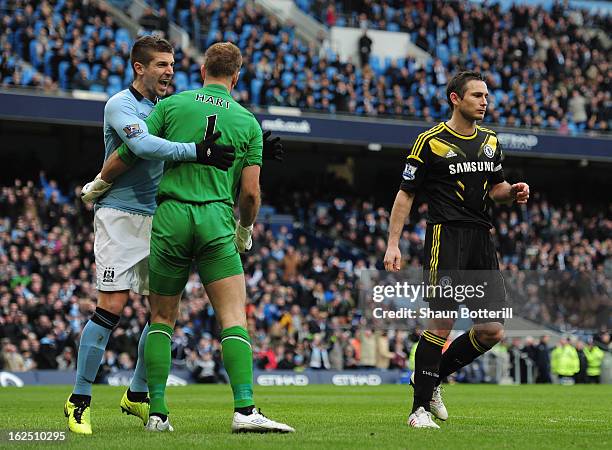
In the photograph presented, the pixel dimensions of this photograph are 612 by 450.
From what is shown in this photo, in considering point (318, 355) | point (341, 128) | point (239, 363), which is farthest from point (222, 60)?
point (341, 128)

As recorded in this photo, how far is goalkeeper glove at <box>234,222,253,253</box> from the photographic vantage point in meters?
7.34

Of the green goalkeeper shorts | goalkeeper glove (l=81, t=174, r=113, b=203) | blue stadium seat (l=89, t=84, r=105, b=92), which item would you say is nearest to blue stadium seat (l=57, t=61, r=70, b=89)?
blue stadium seat (l=89, t=84, r=105, b=92)

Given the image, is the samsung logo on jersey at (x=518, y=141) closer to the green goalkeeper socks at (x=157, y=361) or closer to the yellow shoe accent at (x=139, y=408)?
the yellow shoe accent at (x=139, y=408)

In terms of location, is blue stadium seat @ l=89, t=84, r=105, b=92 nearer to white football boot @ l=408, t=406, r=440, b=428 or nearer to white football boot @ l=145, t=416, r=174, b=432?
white football boot @ l=408, t=406, r=440, b=428

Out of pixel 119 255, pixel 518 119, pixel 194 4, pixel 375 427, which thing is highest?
pixel 194 4

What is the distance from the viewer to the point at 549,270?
103ft

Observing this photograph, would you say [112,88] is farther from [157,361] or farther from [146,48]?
[157,361]

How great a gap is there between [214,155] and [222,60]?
649 mm

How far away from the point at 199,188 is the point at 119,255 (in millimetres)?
878

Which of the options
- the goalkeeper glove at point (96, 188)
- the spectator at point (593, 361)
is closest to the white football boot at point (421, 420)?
the goalkeeper glove at point (96, 188)

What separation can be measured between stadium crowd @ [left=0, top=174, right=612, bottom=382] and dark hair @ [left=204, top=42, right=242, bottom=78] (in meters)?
16.5

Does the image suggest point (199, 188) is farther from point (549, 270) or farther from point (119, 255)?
point (549, 270)

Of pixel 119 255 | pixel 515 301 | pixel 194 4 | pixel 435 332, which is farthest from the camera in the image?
Result: pixel 194 4

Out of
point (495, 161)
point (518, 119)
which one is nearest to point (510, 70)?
point (518, 119)
